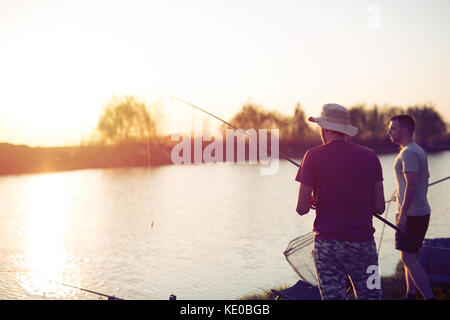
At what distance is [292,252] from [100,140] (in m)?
47.3

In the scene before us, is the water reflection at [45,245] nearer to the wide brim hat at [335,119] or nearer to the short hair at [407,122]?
the wide brim hat at [335,119]

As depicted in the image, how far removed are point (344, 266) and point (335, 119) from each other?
96cm

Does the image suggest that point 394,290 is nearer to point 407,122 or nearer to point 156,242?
point 407,122

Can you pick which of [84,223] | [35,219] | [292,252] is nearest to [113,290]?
[292,252]

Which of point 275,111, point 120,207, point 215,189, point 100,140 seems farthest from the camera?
point 275,111

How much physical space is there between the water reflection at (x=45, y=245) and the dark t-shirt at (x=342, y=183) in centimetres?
303

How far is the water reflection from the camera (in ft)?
32.2

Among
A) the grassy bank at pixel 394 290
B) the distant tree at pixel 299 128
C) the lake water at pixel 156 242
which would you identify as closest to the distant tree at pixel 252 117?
the distant tree at pixel 299 128

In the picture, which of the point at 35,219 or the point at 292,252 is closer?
the point at 292,252

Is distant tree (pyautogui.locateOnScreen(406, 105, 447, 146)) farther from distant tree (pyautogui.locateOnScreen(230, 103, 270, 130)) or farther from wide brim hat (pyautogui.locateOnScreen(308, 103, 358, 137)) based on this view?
wide brim hat (pyautogui.locateOnScreen(308, 103, 358, 137))

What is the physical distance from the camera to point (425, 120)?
53875 mm
